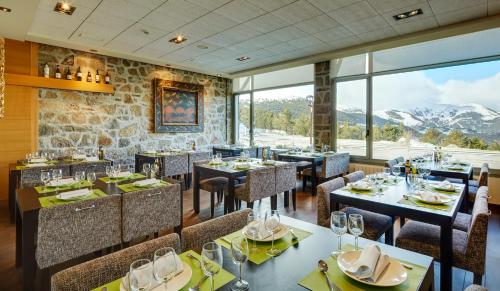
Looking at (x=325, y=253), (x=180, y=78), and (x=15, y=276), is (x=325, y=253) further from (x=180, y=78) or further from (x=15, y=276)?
(x=180, y=78)

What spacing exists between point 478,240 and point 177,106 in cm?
639

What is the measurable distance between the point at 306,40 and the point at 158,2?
8.69 feet

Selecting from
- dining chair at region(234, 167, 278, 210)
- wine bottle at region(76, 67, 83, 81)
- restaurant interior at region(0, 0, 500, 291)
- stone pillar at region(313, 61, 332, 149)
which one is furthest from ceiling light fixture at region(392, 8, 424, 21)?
wine bottle at region(76, 67, 83, 81)

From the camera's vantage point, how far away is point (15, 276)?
2.40m

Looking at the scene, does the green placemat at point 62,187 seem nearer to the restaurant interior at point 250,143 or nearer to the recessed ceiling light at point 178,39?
the restaurant interior at point 250,143

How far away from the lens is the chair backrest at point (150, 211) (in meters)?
2.24

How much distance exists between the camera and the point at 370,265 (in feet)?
3.68

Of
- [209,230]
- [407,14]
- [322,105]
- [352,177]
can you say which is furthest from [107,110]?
[407,14]

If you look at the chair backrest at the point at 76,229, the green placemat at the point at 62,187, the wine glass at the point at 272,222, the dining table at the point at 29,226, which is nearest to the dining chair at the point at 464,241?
the wine glass at the point at 272,222

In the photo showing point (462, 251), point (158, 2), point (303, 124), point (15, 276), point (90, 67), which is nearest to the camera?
point (462, 251)

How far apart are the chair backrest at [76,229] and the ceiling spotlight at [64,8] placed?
2907 millimetres

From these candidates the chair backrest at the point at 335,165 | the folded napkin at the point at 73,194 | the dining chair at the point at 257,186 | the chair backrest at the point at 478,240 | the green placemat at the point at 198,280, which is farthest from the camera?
the chair backrest at the point at 335,165

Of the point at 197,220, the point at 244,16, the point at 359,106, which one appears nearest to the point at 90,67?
the point at 244,16

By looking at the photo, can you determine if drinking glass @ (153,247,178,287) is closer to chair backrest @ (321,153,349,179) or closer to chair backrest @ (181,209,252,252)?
chair backrest @ (181,209,252,252)
